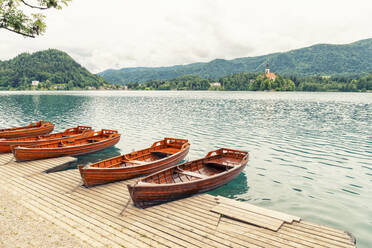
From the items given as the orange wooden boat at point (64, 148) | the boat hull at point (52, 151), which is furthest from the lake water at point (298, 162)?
the orange wooden boat at point (64, 148)

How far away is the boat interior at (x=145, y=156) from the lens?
14.2 meters

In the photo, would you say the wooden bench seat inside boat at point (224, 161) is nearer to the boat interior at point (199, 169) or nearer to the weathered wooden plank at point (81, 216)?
the boat interior at point (199, 169)

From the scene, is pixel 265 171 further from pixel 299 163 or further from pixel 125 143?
pixel 125 143

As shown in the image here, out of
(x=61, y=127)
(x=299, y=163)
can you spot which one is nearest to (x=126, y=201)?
(x=299, y=163)

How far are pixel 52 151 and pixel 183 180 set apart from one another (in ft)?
36.5

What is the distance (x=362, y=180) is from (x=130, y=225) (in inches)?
664

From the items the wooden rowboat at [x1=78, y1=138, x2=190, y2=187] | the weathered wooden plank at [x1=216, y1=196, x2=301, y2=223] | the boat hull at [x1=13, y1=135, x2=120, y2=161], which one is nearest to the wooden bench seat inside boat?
the wooden rowboat at [x1=78, y1=138, x2=190, y2=187]

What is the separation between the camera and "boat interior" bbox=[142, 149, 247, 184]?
1236 cm

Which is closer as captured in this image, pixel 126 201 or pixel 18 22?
pixel 126 201

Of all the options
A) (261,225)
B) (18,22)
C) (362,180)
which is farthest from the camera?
(362,180)

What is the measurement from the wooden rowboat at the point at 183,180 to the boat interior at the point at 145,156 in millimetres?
2609

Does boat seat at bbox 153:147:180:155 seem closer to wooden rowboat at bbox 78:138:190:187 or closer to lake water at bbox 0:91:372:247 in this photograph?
wooden rowboat at bbox 78:138:190:187

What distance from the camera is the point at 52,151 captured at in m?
17.4

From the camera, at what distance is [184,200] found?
1110cm
